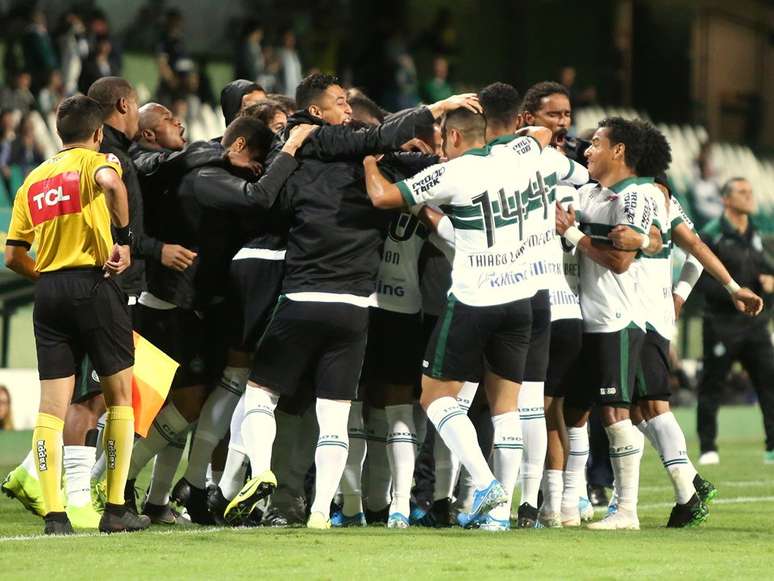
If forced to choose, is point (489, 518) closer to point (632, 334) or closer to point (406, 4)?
point (632, 334)

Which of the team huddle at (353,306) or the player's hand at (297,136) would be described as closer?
the team huddle at (353,306)

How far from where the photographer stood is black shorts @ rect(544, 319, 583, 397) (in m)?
8.47

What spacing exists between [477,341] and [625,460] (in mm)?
1197

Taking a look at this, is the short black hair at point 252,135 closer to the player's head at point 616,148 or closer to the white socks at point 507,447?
the player's head at point 616,148

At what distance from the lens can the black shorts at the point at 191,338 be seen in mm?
8477

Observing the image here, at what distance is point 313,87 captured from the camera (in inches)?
319

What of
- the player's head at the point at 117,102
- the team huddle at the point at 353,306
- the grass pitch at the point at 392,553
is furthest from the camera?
the player's head at the point at 117,102

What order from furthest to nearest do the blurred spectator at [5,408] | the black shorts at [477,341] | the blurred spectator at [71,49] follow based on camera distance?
the blurred spectator at [71,49]
the blurred spectator at [5,408]
the black shorts at [477,341]

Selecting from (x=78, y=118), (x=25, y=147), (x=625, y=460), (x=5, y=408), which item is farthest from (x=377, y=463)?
(x=25, y=147)

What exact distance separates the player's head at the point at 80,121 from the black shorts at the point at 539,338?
7.75 feet

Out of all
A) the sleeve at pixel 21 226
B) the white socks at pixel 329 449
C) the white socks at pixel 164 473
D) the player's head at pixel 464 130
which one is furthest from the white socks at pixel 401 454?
the sleeve at pixel 21 226

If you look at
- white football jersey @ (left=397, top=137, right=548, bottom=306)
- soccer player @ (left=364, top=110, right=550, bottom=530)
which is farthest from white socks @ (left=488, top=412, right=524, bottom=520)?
white football jersey @ (left=397, top=137, right=548, bottom=306)

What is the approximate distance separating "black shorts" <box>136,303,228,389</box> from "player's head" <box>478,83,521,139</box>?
177cm

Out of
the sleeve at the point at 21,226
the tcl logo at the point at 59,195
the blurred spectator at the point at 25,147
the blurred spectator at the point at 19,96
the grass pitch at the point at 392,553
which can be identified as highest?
the blurred spectator at the point at 19,96
